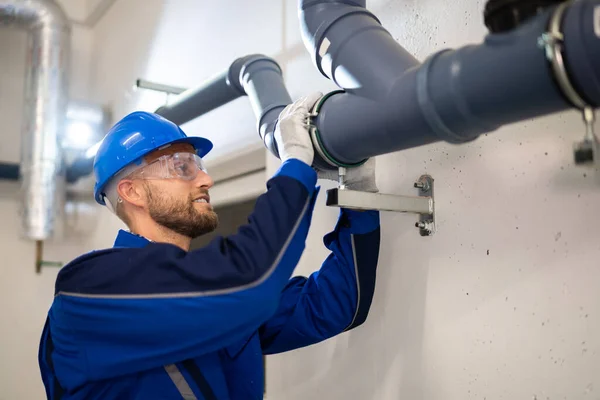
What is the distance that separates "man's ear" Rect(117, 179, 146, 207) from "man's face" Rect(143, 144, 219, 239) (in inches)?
0.8

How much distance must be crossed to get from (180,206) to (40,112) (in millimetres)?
2287

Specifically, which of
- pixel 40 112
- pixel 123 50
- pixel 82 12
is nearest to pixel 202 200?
pixel 40 112

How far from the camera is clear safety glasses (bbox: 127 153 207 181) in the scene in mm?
1157

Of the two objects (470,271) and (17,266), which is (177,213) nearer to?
(470,271)

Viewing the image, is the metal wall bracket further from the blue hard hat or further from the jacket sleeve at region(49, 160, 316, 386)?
the blue hard hat

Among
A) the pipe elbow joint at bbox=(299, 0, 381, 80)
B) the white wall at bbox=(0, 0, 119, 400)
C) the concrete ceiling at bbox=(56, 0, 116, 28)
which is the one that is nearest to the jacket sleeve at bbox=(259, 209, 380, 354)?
the pipe elbow joint at bbox=(299, 0, 381, 80)

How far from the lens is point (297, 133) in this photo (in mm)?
954

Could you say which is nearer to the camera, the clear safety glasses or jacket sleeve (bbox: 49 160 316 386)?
jacket sleeve (bbox: 49 160 316 386)

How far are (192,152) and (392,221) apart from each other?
0.51 m

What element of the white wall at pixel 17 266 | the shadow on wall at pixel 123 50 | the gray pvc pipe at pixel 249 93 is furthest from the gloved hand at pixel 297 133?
the white wall at pixel 17 266

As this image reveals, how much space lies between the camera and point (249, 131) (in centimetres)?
191

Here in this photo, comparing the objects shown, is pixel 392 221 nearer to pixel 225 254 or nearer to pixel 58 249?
pixel 225 254

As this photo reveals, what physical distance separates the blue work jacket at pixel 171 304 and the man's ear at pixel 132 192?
113 millimetres

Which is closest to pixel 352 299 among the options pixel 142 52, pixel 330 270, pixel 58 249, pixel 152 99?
pixel 330 270
